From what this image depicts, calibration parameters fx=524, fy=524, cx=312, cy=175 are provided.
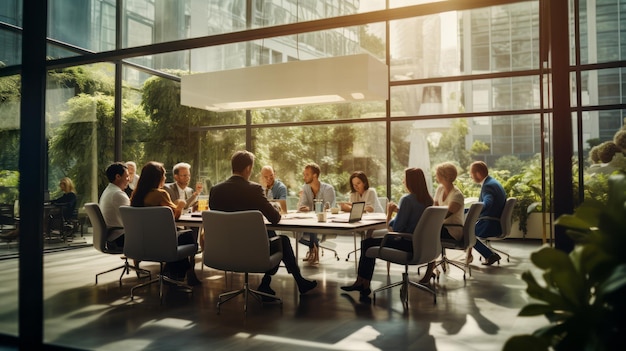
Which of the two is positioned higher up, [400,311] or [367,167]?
[367,167]

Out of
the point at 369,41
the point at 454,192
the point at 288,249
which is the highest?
the point at 369,41

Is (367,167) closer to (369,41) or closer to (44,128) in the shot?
(369,41)

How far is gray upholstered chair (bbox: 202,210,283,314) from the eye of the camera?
14.0ft

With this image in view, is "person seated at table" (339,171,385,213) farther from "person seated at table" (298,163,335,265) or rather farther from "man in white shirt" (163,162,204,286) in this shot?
"man in white shirt" (163,162,204,286)

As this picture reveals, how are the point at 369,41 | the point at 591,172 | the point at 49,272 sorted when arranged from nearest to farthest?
1. the point at 49,272
2. the point at 591,172
3. the point at 369,41

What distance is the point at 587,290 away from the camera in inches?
61.8

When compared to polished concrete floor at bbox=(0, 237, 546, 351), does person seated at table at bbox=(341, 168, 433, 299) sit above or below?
above

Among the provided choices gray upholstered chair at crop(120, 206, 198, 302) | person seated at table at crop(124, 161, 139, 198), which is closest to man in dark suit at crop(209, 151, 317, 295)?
gray upholstered chair at crop(120, 206, 198, 302)

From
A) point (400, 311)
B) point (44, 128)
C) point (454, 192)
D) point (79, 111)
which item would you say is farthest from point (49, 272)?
point (454, 192)

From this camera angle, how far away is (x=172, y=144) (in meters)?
10.2

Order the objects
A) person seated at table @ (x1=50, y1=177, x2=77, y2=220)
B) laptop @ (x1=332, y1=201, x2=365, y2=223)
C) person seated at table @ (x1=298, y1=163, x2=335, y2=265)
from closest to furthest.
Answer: laptop @ (x1=332, y1=201, x2=365, y2=223), person seated at table @ (x1=298, y1=163, x2=335, y2=265), person seated at table @ (x1=50, y1=177, x2=77, y2=220)

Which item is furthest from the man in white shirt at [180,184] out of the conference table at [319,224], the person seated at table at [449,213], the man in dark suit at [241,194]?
the person seated at table at [449,213]

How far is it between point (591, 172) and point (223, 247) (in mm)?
6509

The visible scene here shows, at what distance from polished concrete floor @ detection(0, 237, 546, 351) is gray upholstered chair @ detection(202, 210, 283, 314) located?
43 centimetres
